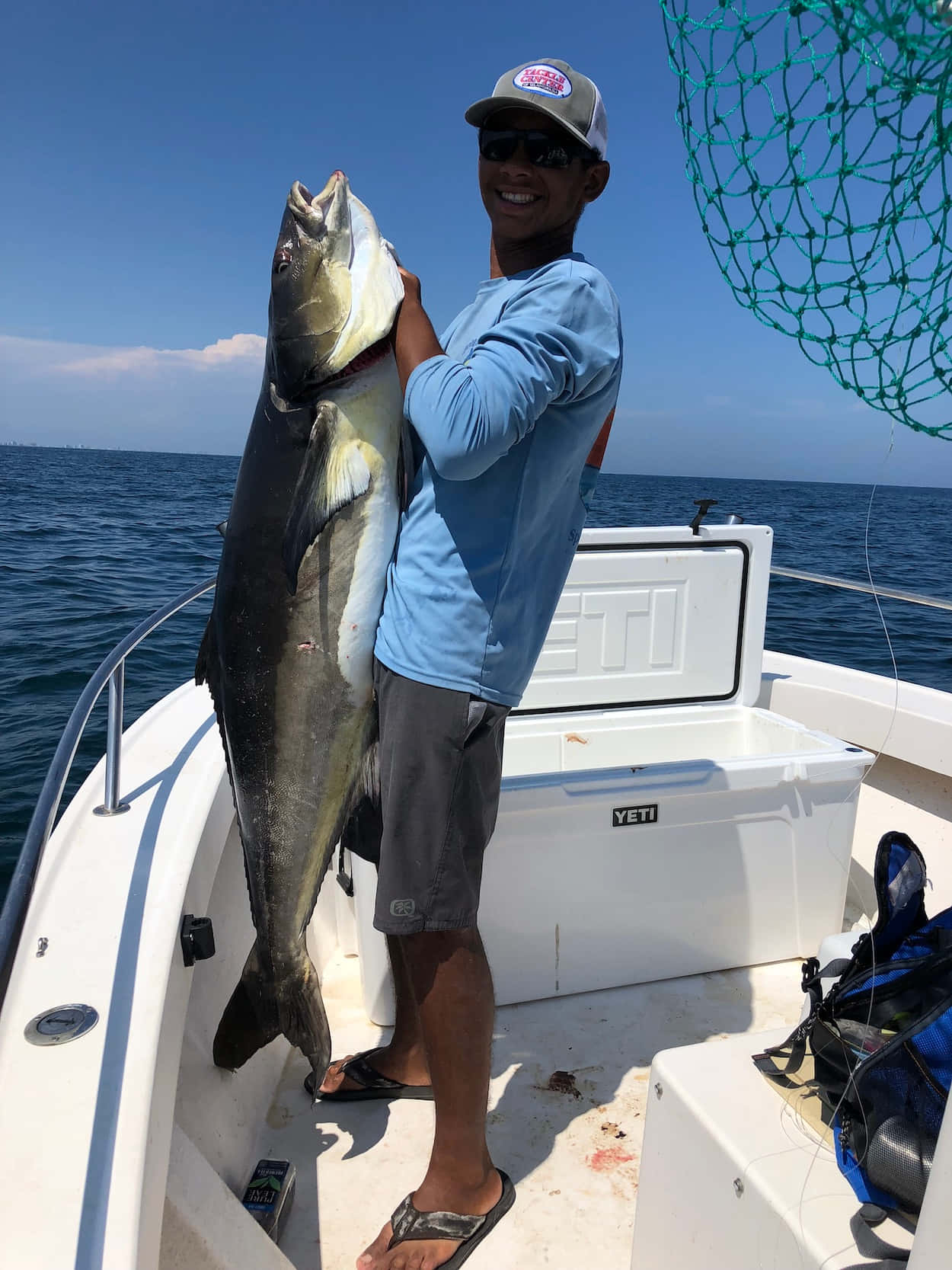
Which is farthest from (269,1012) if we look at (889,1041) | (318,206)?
(318,206)

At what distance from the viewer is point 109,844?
2.05 m

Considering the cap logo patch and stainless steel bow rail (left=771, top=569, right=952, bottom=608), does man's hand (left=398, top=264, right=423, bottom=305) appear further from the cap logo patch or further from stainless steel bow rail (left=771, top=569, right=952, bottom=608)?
stainless steel bow rail (left=771, top=569, right=952, bottom=608)

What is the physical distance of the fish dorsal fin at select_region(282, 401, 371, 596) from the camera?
1.71 m

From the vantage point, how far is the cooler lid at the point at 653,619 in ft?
10.9

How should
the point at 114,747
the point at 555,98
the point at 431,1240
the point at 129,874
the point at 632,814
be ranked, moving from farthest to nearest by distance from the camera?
the point at 632,814 < the point at 114,747 < the point at 129,874 < the point at 431,1240 < the point at 555,98

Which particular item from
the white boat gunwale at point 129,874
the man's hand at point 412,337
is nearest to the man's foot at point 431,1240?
the white boat gunwale at point 129,874

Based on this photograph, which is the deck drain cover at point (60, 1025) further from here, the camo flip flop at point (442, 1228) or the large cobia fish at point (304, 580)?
the camo flip flop at point (442, 1228)

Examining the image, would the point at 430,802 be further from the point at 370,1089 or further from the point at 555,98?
the point at 555,98

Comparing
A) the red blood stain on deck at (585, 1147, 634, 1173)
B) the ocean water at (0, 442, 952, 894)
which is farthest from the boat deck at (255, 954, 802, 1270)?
the ocean water at (0, 442, 952, 894)

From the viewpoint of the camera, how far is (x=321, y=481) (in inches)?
67.6

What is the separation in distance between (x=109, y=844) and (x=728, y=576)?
249 centimetres

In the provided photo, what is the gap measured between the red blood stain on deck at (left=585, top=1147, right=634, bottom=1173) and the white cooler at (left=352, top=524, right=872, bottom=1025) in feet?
1.86

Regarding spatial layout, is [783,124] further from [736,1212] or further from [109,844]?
[109,844]

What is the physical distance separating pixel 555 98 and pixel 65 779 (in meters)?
1.60
